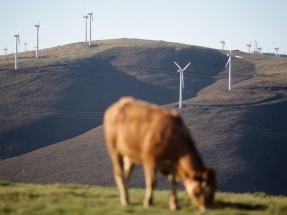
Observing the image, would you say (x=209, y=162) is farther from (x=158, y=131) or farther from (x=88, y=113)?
(x=158, y=131)

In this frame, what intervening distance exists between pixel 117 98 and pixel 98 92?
15.5 feet

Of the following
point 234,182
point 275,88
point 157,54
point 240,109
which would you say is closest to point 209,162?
point 234,182

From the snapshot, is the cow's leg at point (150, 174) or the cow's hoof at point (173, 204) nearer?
the cow's leg at point (150, 174)

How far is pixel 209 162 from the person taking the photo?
69750 millimetres

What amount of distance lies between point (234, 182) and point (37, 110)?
45896mm

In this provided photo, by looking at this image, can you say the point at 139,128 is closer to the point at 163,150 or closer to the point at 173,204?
the point at 163,150

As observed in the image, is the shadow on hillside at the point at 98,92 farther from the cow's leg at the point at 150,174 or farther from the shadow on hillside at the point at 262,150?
the cow's leg at the point at 150,174

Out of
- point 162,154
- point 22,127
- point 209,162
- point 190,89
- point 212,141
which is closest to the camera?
point 162,154

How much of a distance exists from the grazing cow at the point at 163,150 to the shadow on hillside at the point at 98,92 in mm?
68815

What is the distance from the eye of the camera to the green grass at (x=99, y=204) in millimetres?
11115

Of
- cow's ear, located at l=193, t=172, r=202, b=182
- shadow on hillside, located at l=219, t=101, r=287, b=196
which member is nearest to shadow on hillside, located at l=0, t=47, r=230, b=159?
shadow on hillside, located at l=219, t=101, r=287, b=196

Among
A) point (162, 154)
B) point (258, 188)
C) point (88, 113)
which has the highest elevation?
point (162, 154)

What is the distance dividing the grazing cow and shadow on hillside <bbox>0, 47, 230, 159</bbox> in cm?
6882

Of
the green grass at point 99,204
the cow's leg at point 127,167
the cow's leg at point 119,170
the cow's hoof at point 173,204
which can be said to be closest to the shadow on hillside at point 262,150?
the green grass at point 99,204
